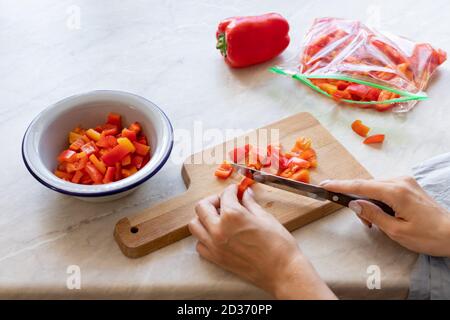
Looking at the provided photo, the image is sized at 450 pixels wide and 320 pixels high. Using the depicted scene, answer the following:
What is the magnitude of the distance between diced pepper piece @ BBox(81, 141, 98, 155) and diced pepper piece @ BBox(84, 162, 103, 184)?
36 millimetres

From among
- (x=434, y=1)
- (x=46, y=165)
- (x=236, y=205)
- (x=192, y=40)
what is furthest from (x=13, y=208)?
(x=434, y=1)

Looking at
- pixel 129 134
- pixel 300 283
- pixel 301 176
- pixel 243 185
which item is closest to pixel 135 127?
pixel 129 134

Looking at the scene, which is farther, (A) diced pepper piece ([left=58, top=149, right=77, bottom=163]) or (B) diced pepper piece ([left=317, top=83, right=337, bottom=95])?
(B) diced pepper piece ([left=317, top=83, right=337, bottom=95])

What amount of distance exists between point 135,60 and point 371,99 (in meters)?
0.62

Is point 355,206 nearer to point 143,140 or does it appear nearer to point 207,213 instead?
point 207,213

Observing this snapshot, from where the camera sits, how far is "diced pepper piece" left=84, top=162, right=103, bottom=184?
105 cm

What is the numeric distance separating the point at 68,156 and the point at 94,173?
0.07m

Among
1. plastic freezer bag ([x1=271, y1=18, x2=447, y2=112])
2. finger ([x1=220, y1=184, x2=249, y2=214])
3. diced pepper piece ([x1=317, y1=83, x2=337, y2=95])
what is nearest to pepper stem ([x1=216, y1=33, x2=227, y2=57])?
plastic freezer bag ([x1=271, y1=18, x2=447, y2=112])

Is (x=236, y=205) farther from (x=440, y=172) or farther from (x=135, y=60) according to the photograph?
(x=135, y=60)

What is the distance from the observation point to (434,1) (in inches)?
65.1

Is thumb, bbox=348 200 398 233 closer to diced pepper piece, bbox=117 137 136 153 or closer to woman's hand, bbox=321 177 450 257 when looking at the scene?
woman's hand, bbox=321 177 450 257

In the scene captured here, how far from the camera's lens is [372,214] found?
1014 millimetres
